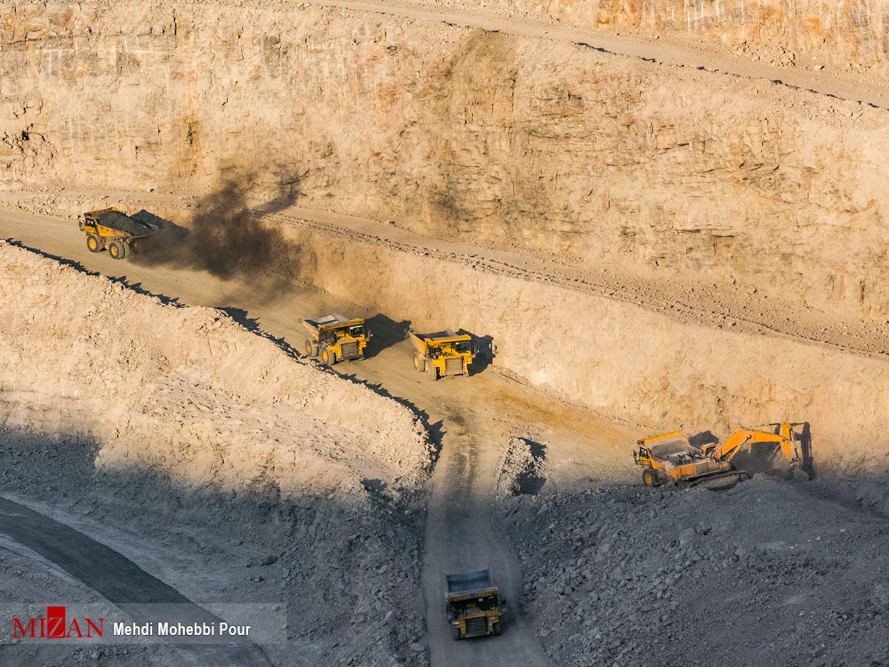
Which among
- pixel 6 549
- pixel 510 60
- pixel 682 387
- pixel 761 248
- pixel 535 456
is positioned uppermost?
pixel 510 60

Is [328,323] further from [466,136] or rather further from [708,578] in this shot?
[708,578]

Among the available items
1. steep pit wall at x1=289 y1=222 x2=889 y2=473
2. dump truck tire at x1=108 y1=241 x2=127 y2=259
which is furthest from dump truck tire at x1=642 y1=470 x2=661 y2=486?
dump truck tire at x1=108 y1=241 x2=127 y2=259

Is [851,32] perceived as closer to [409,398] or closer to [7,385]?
[409,398]

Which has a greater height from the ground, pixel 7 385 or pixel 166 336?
pixel 166 336

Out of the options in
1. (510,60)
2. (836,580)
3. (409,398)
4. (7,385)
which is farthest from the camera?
(7,385)

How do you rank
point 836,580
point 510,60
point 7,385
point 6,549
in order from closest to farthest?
1. point 836,580
2. point 6,549
3. point 510,60
4. point 7,385

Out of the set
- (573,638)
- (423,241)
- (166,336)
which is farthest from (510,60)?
(573,638)
